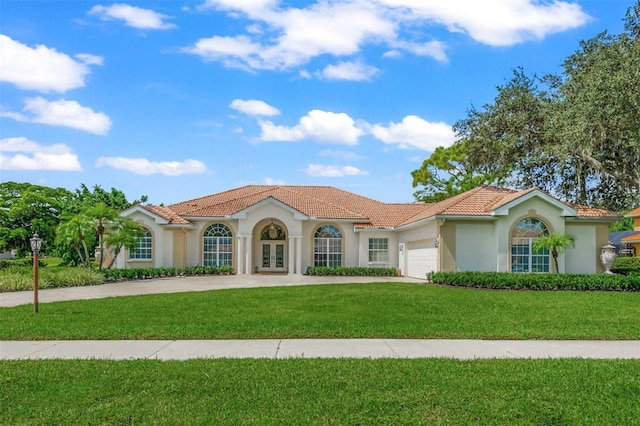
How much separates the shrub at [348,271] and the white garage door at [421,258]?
139cm

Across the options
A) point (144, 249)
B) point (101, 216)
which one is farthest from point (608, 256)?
point (101, 216)

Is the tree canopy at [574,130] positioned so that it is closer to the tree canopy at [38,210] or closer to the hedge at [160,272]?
the hedge at [160,272]

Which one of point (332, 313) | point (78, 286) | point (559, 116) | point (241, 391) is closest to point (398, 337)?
point (332, 313)

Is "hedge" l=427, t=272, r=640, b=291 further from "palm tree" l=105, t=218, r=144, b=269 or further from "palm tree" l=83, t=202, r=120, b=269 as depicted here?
"palm tree" l=83, t=202, r=120, b=269

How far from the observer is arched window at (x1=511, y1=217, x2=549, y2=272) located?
22.6 meters

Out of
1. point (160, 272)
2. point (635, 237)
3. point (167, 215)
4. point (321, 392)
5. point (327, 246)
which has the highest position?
point (167, 215)

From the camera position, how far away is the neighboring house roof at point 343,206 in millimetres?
A: 23266

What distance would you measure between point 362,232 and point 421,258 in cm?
501

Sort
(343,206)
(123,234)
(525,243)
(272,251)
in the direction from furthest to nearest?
(343,206) < (272,251) < (123,234) < (525,243)

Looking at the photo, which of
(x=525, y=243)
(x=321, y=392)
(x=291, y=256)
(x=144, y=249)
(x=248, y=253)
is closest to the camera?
(x=321, y=392)

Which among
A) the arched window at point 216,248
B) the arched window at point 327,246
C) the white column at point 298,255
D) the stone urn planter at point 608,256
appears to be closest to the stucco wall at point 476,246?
the stone urn planter at point 608,256

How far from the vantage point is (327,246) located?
29.5m

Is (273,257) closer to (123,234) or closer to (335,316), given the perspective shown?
(123,234)

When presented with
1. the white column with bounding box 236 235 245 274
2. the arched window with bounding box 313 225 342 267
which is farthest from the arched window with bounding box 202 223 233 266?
the arched window with bounding box 313 225 342 267
